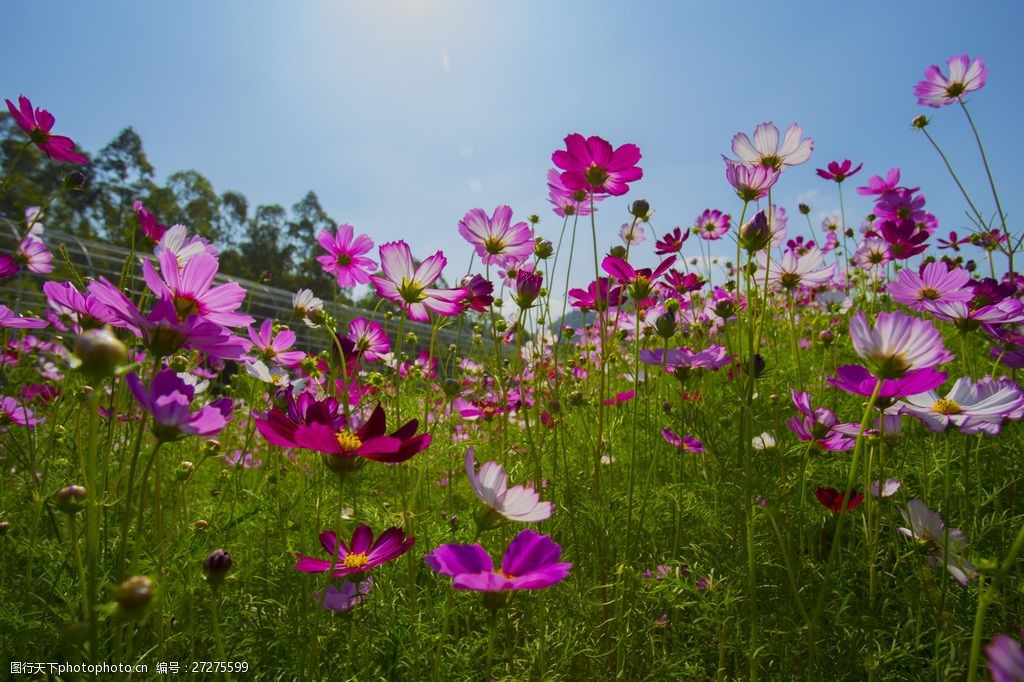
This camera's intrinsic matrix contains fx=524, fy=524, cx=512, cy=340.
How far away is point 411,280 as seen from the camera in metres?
0.82

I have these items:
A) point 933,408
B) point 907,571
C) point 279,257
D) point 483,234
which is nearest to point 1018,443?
point 907,571

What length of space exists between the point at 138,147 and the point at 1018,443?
23.1 m

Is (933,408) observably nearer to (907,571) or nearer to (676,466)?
(907,571)

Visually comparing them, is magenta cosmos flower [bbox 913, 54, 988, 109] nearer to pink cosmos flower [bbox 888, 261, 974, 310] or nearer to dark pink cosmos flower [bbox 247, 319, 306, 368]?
pink cosmos flower [bbox 888, 261, 974, 310]

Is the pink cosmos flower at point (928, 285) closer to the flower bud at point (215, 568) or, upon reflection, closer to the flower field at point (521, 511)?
the flower field at point (521, 511)

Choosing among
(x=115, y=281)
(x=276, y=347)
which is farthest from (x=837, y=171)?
(x=115, y=281)

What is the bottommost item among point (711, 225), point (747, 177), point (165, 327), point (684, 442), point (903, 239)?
point (684, 442)

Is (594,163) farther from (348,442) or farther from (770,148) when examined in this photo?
(348,442)

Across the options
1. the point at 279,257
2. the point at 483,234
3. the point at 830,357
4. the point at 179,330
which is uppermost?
the point at 279,257

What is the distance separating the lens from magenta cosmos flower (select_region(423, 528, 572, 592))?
0.47m

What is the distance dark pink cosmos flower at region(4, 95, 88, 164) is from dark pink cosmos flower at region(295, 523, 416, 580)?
874 millimetres

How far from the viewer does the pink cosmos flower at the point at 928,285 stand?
940mm

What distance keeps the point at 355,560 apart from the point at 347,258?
0.73 meters

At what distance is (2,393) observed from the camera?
139cm
